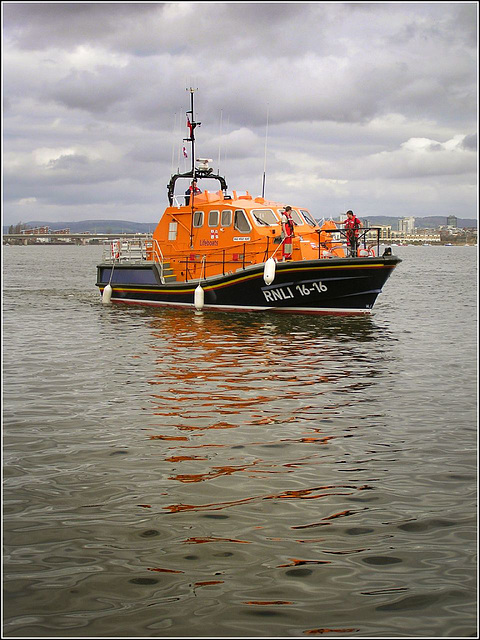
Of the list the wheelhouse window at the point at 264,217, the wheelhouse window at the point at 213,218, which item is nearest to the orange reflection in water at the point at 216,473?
the wheelhouse window at the point at 264,217

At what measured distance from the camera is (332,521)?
4.44 m

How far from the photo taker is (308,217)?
1945 centimetres

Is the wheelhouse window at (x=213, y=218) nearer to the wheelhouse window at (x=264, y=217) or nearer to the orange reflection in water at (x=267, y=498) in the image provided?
the wheelhouse window at (x=264, y=217)

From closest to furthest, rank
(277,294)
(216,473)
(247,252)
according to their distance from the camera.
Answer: (216,473) < (277,294) < (247,252)

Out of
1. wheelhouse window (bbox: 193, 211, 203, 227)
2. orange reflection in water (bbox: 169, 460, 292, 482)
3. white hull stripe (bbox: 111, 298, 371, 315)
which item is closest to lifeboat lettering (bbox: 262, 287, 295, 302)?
white hull stripe (bbox: 111, 298, 371, 315)

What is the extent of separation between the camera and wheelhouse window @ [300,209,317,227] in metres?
19.2

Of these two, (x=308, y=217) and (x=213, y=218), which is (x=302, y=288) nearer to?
(x=308, y=217)

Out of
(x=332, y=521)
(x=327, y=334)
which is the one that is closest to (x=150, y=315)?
(x=327, y=334)

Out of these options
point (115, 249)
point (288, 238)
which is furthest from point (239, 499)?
point (115, 249)

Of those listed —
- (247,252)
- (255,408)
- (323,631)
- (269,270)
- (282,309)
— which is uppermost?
(247,252)

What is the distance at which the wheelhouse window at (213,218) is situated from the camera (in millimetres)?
18859

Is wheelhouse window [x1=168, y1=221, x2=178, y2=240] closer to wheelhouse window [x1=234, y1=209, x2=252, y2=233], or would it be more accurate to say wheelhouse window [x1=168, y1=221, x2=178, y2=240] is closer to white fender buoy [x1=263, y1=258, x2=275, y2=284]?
wheelhouse window [x1=234, y1=209, x2=252, y2=233]

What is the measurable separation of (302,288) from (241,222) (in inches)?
111

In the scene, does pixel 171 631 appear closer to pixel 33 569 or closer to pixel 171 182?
pixel 33 569
